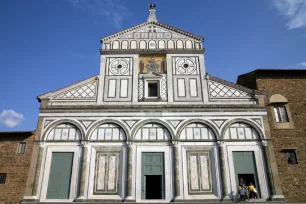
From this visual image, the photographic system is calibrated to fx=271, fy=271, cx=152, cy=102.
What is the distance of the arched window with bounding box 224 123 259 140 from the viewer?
15.1 metres

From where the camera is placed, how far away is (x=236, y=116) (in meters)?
15.6

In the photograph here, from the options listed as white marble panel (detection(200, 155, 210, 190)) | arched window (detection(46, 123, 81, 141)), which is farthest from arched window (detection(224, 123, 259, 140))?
arched window (detection(46, 123, 81, 141))

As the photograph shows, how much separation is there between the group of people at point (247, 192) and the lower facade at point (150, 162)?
294 millimetres

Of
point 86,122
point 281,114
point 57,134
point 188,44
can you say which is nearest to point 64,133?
point 57,134

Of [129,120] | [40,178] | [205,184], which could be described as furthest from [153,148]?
[40,178]

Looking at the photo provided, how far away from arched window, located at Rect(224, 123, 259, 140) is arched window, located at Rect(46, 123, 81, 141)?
843cm

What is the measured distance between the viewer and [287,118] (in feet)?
52.2

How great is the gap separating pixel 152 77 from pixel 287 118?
8.35 meters

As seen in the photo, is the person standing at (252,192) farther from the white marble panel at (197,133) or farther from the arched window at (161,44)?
the arched window at (161,44)

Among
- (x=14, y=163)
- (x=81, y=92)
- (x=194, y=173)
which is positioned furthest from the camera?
(x=81, y=92)

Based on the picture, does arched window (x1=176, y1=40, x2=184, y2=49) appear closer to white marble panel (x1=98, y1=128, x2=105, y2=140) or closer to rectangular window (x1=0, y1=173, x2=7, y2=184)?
white marble panel (x1=98, y1=128, x2=105, y2=140)

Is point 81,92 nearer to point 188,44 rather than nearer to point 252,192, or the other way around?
point 188,44

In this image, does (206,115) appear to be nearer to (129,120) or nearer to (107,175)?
(129,120)

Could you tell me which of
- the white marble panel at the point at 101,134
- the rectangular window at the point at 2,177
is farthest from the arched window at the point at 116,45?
the rectangular window at the point at 2,177
